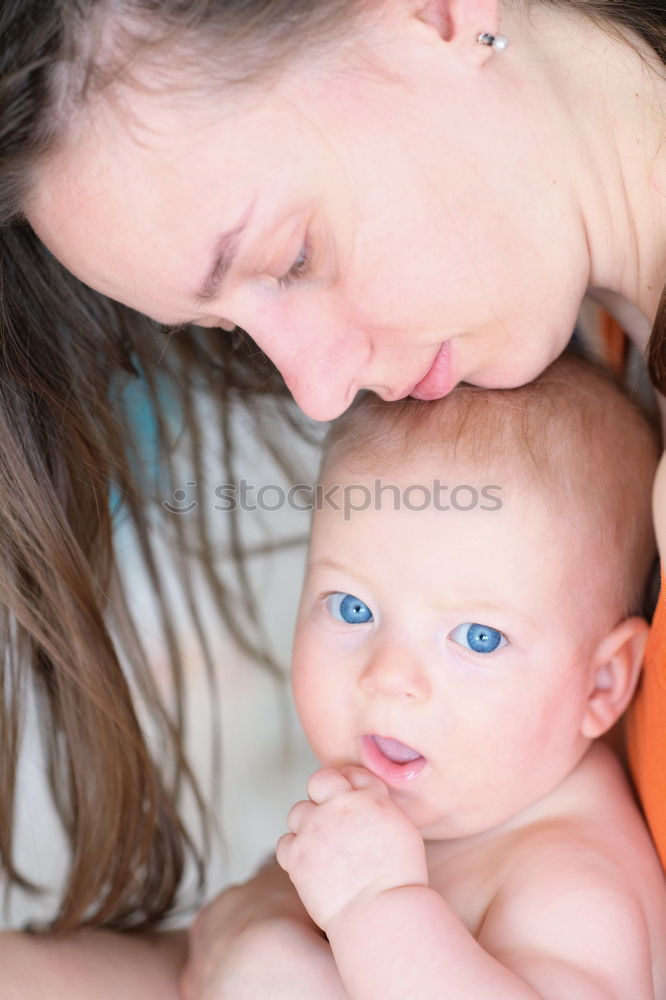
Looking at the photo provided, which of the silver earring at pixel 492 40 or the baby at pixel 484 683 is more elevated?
the silver earring at pixel 492 40

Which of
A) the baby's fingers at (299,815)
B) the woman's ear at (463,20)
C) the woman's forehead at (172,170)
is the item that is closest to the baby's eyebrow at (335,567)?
the baby's fingers at (299,815)

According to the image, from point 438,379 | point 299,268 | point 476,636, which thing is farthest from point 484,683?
point 299,268

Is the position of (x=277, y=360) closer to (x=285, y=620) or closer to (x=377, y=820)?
(x=377, y=820)

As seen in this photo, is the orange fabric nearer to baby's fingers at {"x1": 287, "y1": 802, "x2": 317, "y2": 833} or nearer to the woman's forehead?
baby's fingers at {"x1": 287, "y1": 802, "x2": 317, "y2": 833}

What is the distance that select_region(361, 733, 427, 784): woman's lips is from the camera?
1.18 m

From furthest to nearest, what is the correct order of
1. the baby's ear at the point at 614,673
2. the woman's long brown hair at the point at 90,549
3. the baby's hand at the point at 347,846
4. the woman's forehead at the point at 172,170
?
the woman's long brown hair at the point at 90,549, the baby's ear at the point at 614,673, the baby's hand at the point at 347,846, the woman's forehead at the point at 172,170

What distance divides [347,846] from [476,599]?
26cm

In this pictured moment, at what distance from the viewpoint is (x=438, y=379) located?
118 cm

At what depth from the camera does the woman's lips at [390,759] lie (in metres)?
1.18

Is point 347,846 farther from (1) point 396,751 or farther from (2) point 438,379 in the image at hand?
(2) point 438,379

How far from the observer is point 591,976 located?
1079mm

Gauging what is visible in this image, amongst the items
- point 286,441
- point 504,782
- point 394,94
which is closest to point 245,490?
point 286,441

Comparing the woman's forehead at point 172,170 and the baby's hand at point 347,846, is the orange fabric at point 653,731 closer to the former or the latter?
the baby's hand at point 347,846

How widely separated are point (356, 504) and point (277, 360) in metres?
0.18
